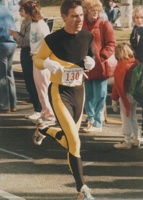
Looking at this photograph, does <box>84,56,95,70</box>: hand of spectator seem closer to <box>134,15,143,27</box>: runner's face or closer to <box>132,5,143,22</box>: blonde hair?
<box>132,5,143,22</box>: blonde hair

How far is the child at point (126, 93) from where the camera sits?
605 centimetres

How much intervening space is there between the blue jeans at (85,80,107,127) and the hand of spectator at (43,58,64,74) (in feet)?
5.30

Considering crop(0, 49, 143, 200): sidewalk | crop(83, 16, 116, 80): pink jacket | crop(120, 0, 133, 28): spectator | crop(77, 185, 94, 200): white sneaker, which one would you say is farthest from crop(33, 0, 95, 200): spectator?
crop(83, 16, 116, 80): pink jacket

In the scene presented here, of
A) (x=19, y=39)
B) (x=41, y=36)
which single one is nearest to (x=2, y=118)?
(x=19, y=39)

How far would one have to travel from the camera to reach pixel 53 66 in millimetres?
5156

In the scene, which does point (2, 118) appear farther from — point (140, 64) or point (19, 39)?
point (140, 64)

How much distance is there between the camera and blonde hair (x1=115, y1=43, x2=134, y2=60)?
604 centimetres

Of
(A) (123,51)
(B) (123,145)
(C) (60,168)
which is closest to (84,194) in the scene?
(C) (60,168)

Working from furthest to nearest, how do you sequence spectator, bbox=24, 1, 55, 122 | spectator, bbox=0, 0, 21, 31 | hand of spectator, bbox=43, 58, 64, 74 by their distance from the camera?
spectator, bbox=0, 0, 21, 31 → spectator, bbox=24, 1, 55, 122 → hand of spectator, bbox=43, 58, 64, 74

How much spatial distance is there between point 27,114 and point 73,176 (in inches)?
93.9

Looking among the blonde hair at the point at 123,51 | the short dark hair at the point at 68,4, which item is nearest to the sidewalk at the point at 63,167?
the blonde hair at the point at 123,51

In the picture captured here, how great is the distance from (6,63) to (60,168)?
182cm

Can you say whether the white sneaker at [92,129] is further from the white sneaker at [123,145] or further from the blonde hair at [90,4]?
the blonde hair at [90,4]

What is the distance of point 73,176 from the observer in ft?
17.9
